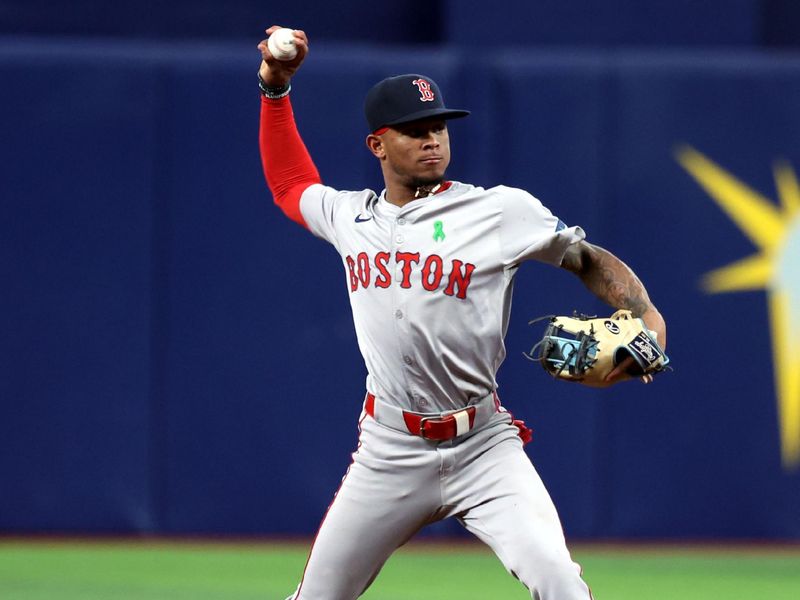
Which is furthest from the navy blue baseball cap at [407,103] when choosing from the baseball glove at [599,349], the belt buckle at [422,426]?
→ the belt buckle at [422,426]

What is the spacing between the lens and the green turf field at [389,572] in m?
6.31

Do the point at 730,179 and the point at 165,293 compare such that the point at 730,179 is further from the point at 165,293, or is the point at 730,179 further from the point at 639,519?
the point at 165,293

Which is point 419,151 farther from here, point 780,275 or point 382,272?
point 780,275

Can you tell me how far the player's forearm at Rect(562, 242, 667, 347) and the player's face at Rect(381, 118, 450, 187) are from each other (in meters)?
0.50

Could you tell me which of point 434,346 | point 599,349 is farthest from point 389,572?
point 599,349

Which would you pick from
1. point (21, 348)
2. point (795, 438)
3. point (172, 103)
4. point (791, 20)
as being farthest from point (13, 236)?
point (791, 20)

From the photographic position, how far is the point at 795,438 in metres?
7.86

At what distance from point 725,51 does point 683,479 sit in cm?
252

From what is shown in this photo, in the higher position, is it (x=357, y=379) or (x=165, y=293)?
(x=165, y=293)

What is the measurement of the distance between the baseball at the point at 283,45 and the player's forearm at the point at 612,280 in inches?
43.1

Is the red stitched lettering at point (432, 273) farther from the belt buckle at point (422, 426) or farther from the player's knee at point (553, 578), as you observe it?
the player's knee at point (553, 578)

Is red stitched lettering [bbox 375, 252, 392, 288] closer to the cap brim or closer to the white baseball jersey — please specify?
the white baseball jersey

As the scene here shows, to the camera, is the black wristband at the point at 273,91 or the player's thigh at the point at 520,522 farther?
the black wristband at the point at 273,91

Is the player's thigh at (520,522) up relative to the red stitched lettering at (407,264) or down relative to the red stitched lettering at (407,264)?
down
